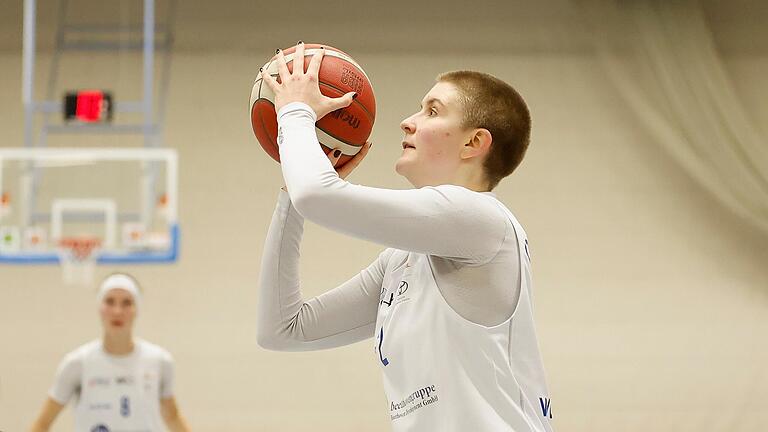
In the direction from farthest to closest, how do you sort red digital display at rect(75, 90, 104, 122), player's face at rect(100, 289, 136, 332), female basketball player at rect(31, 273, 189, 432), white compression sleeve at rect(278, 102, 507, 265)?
red digital display at rect(75, 90, 104, 122) → player's face at rect(100, 289, 136, 332) → female basketball player at rect(31, 273, 189, 432) → white compression sleeve at rect(278, 102, 507, 265)

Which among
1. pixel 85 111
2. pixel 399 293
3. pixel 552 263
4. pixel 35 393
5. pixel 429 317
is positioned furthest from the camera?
pixel 552 263

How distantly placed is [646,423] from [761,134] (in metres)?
→ 2.75

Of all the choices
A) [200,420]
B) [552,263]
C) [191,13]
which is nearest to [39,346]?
[200,420]

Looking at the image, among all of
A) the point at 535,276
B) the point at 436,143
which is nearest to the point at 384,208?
the point at 436,143

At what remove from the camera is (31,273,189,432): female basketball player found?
5.24 metres

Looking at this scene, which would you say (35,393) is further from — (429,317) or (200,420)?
(429,317)

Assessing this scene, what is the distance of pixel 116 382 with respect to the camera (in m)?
5.32

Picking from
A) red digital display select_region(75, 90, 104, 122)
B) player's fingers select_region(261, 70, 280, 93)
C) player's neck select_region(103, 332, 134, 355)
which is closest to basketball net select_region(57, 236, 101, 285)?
red digital display select_region(75, 90, 104, 122)

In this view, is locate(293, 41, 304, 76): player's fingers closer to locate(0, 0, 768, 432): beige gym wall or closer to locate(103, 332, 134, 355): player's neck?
locate(103, 332, 134, 355): player's neck

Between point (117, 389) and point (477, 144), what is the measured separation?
12.7 ft

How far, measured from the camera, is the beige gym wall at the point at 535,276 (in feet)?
26.6

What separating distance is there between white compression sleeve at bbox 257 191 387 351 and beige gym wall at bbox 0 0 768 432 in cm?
610

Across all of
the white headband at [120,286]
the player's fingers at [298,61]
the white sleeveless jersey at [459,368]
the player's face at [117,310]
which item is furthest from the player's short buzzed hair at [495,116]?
the white headband at [120,286]

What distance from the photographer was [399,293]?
194 cm
